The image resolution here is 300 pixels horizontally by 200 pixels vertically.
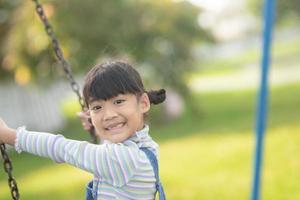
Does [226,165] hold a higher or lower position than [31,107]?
lower

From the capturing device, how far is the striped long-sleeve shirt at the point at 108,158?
2047 millimetres

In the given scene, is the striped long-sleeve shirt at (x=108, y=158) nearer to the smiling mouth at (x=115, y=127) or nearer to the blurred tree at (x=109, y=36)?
the smiling mouth at (x=115, y=127)

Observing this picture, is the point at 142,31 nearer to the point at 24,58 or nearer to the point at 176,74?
the point at 176,74

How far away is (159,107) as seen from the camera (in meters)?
12.2

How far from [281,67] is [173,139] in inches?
618

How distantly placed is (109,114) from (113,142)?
0.10 metres

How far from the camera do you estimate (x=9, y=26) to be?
1140cm

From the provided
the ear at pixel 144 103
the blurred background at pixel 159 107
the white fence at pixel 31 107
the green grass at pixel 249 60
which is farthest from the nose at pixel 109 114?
the green grass at pixel 249 60

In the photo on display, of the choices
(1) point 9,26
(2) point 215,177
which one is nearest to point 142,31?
(1) point 9,26

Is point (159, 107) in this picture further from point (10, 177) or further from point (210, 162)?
point (10, 177)

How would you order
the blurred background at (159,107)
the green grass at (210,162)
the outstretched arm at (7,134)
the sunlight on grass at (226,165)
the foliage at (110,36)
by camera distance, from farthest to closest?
the foliage at (110,36), the blurred background at (159,107), the green grass at (210,162), the sunlight on grass at (226,165), the outstretched arm at (7,134)

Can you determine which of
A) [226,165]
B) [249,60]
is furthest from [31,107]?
[249,60]

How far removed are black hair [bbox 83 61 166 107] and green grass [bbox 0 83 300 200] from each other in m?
3.61

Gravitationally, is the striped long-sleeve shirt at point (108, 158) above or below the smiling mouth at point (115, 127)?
below
